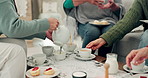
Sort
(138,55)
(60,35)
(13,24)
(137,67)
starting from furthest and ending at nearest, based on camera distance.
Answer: (60,35)
(13,24)
(137,67)
(138,55)

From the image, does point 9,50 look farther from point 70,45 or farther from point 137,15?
point 137,15

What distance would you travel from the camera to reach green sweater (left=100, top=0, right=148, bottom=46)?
5.37ft

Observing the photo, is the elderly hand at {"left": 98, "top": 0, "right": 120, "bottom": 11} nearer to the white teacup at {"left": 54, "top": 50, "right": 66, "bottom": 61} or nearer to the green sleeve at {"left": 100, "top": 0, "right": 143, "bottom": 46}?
the green sleeve at {"left": 100, "top": 0, "right": 143, "bottom": 46}

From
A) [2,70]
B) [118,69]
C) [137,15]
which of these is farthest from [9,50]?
[137,15]

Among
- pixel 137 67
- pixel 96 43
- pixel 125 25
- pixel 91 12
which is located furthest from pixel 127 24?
pixel 91 12

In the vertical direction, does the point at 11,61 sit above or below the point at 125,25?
below

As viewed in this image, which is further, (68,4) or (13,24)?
(68,4)

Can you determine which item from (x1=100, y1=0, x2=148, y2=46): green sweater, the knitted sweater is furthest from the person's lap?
the knitted sweater

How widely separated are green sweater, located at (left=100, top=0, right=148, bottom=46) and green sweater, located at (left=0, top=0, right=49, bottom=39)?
1.84ft

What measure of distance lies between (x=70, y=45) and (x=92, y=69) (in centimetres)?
38

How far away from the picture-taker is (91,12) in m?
2.34

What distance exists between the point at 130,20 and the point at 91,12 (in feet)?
2.32

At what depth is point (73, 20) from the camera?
91.8 inches

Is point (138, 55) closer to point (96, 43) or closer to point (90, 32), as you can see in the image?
point (96, 43)
